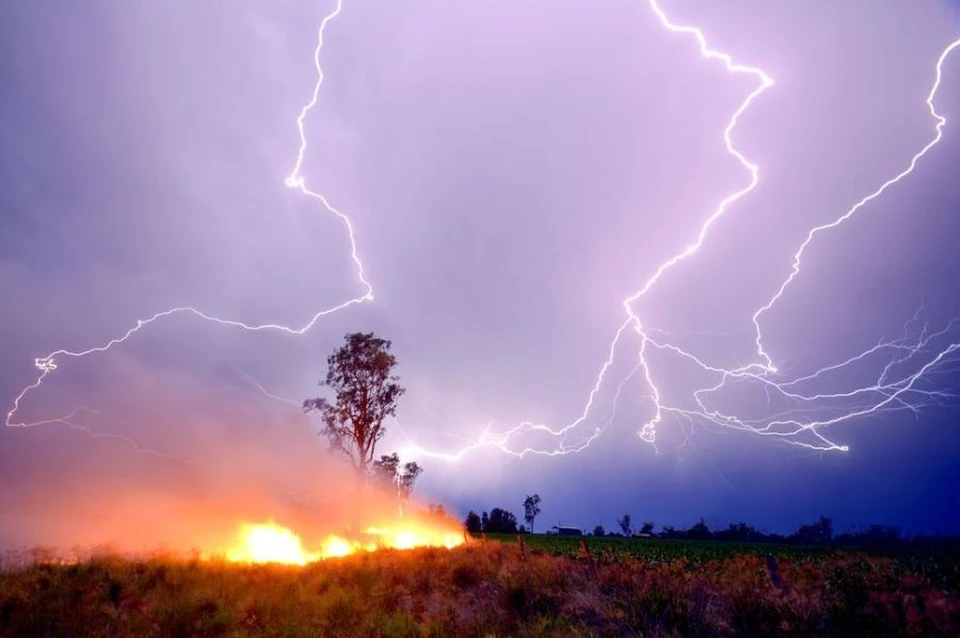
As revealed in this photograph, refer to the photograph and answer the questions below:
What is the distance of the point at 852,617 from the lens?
6652mm

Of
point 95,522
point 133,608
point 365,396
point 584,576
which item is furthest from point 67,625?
point 365,396

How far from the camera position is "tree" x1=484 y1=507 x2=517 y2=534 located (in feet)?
278

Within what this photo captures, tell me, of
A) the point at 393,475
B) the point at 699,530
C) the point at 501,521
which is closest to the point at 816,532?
the point at 699,530

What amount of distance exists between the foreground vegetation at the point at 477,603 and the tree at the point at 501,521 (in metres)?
79.6

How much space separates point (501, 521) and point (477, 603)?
288 ft

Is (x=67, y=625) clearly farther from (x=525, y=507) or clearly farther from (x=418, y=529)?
(x=525, y=507)

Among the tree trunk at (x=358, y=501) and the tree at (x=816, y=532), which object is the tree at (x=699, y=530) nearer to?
the tree at (x=816, y=532)

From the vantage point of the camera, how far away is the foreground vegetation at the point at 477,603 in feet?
22.5

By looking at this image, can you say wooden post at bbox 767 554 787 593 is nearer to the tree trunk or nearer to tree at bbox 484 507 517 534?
the tree trunk

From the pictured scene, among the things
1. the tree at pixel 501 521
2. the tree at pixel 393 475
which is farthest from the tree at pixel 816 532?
the tree at pixel 393 475

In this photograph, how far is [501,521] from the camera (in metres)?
88.9

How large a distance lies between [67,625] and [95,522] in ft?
54.3

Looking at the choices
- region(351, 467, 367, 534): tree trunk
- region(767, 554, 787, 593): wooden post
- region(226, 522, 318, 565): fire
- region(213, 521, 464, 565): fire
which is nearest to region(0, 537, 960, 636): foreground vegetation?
region(767, 554, 787, 593): wooden post

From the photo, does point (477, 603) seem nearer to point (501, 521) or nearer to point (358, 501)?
point (358, 501)
